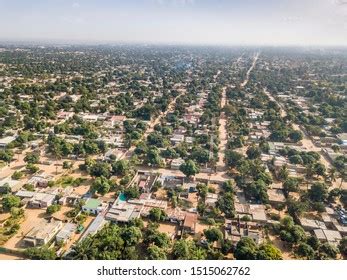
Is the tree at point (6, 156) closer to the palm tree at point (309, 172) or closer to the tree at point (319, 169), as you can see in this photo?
the palm tree at point (309, 172)

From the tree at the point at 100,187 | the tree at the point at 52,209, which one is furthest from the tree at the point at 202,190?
the tree at the point at 52,209

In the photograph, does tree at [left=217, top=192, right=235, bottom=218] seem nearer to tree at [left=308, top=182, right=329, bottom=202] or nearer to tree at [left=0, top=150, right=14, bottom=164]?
tree at [left=308, top=182, right=329, bottom=202]

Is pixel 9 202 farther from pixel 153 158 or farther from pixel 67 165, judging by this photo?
pixel 153 158

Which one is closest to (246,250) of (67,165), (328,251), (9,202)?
(328,251)

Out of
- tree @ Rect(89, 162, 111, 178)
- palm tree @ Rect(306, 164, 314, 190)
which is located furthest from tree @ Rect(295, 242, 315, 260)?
tree @ Rect(89, 162, 111, 178)

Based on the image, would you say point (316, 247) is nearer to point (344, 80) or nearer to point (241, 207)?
point (241, 207)

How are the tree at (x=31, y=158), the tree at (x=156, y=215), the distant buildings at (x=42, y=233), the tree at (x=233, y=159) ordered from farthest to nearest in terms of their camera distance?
the tree at (x=233, y=159) < the tree at (x=31, y=158) < the tree at (x=156, y=215) < the distant buildings at (x=42, y=233)
